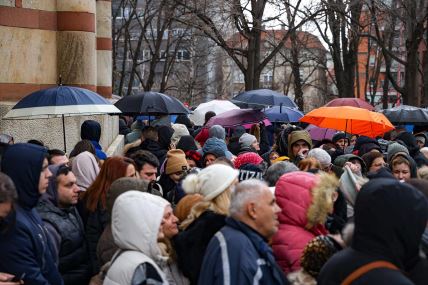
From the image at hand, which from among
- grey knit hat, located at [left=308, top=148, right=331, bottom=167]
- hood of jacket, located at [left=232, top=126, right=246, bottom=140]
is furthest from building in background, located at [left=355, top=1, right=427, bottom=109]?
grey knit hat, located at [left=308, top=148, right=331, bottom=167]

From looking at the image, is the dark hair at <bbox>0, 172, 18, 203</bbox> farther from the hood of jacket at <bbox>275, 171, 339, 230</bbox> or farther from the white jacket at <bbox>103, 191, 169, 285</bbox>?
the hood of jacket at <bbox>275, 171, 339, 230</bbox>

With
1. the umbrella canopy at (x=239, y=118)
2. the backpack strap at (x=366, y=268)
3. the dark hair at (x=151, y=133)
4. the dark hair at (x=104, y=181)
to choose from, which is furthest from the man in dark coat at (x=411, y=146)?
the backpack strap at (x=366, y=268)

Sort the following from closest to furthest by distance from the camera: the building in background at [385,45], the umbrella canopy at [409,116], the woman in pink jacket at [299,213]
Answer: the woman in pink jacket at [299,213] < the umbrella canopy at [409,116] < the building in background at [385,45]

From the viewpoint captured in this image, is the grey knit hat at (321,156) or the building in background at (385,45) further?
the building in background at (385,45)

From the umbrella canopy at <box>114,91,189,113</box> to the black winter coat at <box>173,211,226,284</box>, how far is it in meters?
7.91

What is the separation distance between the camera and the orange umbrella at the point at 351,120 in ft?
39.0

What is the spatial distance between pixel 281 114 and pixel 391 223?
1486 centimetres

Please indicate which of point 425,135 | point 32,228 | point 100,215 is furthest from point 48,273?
point 425,135

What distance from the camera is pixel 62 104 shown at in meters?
9.66

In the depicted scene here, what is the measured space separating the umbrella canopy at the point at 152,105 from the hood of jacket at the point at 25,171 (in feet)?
25.2

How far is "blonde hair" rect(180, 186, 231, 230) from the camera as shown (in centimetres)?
557

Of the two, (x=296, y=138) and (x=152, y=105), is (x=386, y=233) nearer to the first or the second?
(x=296, y=138)

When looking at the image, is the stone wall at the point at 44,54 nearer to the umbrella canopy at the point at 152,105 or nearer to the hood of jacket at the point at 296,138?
the umbrella canopy at the point at 152,105

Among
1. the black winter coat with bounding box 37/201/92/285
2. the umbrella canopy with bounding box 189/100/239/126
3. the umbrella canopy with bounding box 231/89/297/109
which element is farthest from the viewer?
the umbrella canopy with bounding box 231/89/297/109
